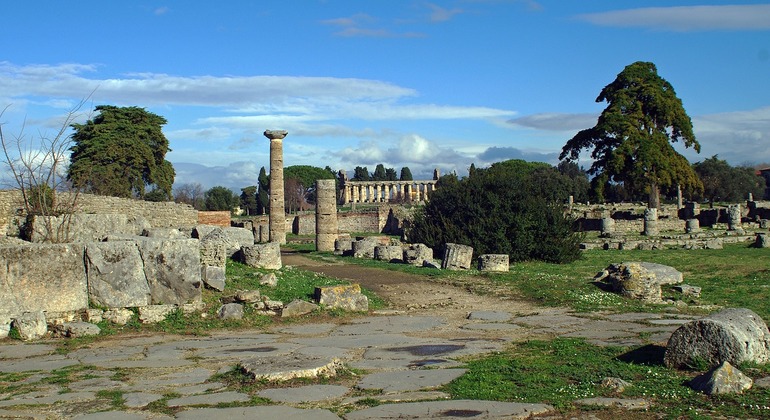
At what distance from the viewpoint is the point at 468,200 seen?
26.0 meters

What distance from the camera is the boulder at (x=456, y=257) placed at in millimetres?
21312

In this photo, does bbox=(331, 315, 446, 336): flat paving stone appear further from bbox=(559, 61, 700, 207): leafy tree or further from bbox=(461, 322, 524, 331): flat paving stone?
bbox=(559, 61, 700, 207): leafy tree

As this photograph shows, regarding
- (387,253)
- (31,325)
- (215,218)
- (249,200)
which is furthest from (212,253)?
(249,200)

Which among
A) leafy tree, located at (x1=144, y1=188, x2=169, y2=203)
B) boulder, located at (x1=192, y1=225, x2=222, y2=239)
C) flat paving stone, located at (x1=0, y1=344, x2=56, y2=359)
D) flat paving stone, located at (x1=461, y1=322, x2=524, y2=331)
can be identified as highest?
leafy tree, located at (x1=144, y1=188, x2=169, y2=203)

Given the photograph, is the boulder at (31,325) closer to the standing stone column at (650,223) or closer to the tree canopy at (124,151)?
the tree canopy at (124,151)

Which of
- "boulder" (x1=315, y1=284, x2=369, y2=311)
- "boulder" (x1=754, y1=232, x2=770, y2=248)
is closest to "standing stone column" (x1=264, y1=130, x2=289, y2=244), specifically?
"boulder" (x1=754, y1=232, x2=770, y2=248)

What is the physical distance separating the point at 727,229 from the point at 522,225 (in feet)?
75.7

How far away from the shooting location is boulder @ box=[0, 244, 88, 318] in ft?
33.9

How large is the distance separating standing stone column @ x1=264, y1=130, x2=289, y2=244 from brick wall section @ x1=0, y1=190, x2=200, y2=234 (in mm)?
5703

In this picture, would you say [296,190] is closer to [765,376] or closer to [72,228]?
[72,228]

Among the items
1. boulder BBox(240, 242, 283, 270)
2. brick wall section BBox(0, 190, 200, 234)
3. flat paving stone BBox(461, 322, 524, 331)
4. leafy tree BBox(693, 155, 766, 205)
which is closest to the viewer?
flat paving stone BBox(461, 322, 524, 331)

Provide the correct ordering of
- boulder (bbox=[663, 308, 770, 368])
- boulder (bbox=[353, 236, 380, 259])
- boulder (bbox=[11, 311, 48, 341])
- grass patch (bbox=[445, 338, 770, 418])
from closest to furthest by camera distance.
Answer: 1. grass patch (bbox=[445, 338, 770, 418])
2. boulder (bbox=[663, 308, 770, 368])
3. boulder (bbox=[11, 311, 48, 341])
4. boulder (bbox=[353, 236, 380, 259])

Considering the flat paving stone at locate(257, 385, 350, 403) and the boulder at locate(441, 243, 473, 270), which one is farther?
the boulder at locate(441, 243, 473, 270)

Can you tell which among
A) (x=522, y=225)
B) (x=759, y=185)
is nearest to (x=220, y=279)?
(x=522, y=225)
